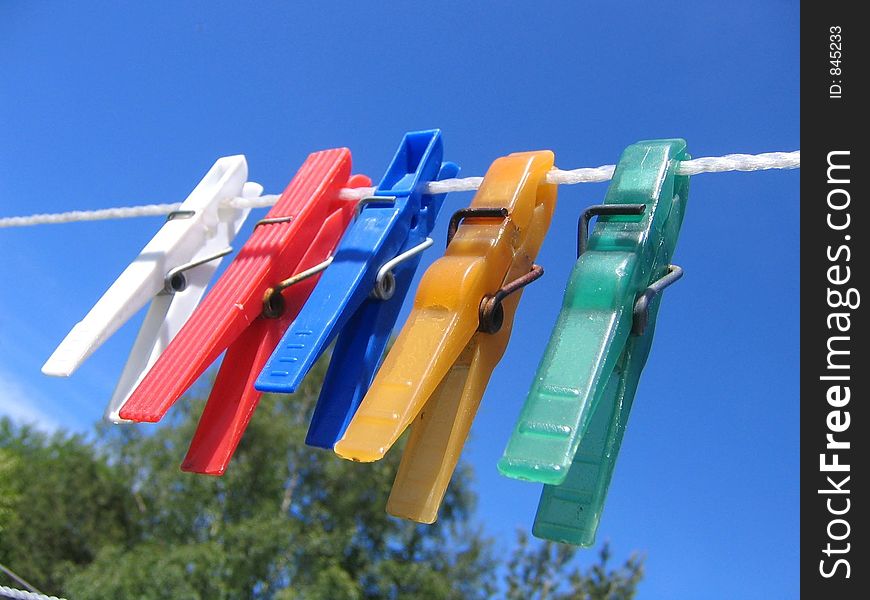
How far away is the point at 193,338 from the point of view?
4.00 ft

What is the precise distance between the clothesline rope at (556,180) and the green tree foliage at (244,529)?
→ 27.3ft

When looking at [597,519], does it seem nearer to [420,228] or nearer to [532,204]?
[532,204]

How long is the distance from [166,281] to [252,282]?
259mm

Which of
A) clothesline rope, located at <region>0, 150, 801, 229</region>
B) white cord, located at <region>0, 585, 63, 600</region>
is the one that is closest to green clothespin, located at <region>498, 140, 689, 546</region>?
clothesline rope, located at <region>0, 150, 801, 229</region>

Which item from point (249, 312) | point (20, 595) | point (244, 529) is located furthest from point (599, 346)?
point (244, 529)

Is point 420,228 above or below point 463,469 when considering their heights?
below

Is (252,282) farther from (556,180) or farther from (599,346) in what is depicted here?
(599,346)

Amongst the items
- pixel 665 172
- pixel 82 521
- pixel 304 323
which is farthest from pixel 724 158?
pixel 82 521

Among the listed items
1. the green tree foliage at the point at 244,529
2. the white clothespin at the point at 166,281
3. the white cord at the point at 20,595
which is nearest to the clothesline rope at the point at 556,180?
the white clothespin at the point at 166,281

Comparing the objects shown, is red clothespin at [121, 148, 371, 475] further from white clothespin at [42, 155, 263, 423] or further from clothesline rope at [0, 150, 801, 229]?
white clothespin at [42, 155, 263, 423]

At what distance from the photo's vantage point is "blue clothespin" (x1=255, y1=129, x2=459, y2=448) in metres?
1.11

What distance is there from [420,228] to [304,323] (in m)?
0.31

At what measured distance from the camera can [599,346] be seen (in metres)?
0.90

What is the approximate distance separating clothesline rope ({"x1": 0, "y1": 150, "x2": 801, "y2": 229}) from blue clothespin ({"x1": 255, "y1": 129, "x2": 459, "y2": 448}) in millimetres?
63
